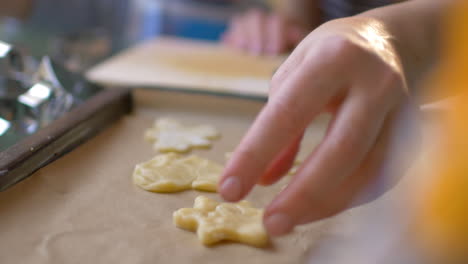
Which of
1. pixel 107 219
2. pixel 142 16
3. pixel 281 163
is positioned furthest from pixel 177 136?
pixel 142 16

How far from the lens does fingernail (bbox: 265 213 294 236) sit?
497mm

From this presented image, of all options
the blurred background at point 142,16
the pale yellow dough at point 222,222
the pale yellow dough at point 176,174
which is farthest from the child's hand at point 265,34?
the pale yellow dough at point 222,222

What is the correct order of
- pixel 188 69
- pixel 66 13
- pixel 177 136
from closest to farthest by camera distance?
pixel 177 136
pixel 188 69
pixel 66 13

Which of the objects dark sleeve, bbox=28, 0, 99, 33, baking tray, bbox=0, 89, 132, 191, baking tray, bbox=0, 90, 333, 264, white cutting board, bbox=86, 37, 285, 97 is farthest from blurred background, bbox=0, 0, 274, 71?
baking tray, bbox=0, 90, 333, 264

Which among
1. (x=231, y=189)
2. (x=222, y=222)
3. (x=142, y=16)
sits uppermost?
(x=231, y=189)

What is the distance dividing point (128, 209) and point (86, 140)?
0.26m

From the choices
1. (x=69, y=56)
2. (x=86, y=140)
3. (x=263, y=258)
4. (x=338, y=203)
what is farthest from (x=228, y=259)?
(x=69, y=56)

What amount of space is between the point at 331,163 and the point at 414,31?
0.86ft

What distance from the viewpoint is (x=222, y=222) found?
25.3 inches

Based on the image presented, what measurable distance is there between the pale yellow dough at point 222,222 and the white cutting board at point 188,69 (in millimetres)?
517

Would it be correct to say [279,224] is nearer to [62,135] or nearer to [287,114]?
[287,114]

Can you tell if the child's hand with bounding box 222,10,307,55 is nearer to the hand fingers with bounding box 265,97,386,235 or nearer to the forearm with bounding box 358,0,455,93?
the forearm with bounding box 358,0,455,93

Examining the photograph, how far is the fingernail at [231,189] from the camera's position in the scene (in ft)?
1.60

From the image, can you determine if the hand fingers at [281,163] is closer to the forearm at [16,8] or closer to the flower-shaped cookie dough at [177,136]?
the flower-shaped cookie dough at [177,136]
